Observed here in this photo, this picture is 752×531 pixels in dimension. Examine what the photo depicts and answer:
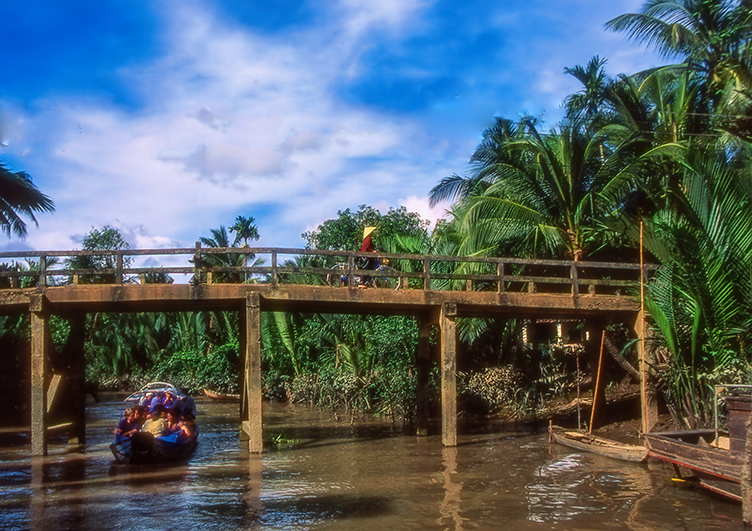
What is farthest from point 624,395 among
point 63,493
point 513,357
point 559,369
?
point 63,493

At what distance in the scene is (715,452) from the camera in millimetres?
9914

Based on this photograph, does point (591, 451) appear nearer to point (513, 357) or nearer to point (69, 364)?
point (513, 357)

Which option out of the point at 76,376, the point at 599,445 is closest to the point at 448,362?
the point at 599,445

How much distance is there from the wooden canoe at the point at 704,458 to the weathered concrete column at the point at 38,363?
11886 mm

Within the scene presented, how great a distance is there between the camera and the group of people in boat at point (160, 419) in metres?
15.1

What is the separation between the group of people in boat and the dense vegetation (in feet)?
24.3

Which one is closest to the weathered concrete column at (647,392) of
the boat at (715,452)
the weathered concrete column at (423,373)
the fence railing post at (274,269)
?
the boat at (715,452)

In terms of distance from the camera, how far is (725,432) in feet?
37.0

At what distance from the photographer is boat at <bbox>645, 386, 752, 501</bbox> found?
940 cm

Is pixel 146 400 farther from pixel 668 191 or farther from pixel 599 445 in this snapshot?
pixel 668 191

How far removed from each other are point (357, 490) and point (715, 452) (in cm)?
561

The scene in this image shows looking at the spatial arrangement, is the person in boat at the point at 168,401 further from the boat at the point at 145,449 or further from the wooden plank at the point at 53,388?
the wooden plank at the point at 53,388

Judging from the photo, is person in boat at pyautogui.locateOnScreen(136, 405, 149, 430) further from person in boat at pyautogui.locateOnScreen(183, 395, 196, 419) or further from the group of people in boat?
person in boat at pyautogui.locateOnScreen(183, 395, 196, 419)

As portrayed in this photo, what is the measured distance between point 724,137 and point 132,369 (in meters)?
33.2
